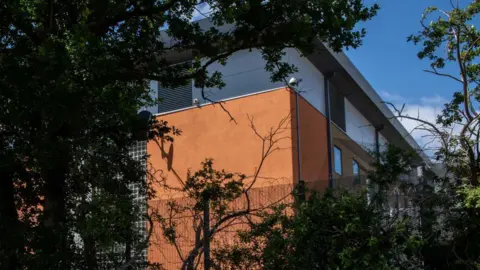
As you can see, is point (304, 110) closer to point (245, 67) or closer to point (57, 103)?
point (245, 67)

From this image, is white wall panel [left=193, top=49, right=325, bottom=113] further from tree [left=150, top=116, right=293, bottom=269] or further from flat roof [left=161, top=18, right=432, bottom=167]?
tree [left=150, top=116, right=293, bottom=269]

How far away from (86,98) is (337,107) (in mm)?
16869

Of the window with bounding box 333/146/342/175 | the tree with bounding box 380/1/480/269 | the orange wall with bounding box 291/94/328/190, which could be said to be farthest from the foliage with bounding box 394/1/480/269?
the window with bounding box 333/146/342/175

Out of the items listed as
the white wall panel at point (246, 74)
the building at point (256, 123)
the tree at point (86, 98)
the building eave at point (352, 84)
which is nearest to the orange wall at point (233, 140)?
the building at point (256, 123)

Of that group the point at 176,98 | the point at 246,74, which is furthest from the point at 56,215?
the point at 176,98

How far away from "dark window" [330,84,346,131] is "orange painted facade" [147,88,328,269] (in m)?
3.01

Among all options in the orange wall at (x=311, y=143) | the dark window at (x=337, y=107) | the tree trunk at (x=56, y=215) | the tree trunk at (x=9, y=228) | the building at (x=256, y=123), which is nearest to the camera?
the tree trunk at (x=56, y=215)

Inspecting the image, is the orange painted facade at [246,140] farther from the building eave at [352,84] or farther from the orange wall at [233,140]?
the building eave at [352,84]

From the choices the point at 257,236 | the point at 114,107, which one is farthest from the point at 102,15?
the point at 257,236

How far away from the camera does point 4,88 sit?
6.54 meters

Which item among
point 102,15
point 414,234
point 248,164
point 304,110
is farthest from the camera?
point 304,110

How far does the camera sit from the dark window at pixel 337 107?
2145 centimetres

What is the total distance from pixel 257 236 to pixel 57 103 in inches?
122

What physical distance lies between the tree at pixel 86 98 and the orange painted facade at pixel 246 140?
7114mm
